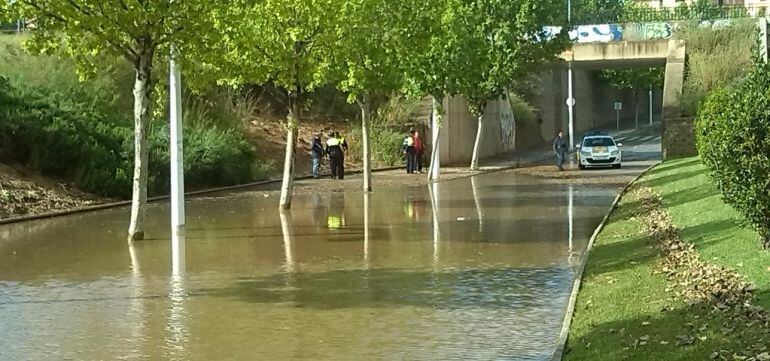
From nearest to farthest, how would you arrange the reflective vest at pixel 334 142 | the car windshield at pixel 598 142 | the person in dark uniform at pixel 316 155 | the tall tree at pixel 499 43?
the reflective vest at pixel 334 142 → the tall tree at pixel 499 43 → the person in dark uniform at pixel 316 155 → the car windshield at pixel 598 142

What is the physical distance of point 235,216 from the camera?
22.9m

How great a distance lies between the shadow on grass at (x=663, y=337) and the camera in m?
7.98

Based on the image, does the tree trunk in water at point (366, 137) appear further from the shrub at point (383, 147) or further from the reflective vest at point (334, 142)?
the shrub at point (383, 147)

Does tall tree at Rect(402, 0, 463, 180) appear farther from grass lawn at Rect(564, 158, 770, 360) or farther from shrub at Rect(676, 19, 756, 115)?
grass lawn at Rect(564, 158, 770, 360)

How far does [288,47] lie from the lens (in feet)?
75.0

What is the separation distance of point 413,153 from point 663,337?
104ft

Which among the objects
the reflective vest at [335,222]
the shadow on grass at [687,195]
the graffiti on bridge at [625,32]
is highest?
the graffiti on bridge at [625,32]

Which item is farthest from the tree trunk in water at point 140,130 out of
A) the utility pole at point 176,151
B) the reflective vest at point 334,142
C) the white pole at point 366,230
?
the reflective vest at point 334,142

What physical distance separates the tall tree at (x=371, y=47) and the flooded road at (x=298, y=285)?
12.8 feet

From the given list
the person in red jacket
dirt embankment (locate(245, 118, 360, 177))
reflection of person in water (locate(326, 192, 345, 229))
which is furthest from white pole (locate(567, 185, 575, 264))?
dirt embankment (locate(245, 118, 360, 177))

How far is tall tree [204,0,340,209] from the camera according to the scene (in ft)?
71.9

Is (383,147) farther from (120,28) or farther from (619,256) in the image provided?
(619,256)

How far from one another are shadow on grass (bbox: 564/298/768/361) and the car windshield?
33254mm

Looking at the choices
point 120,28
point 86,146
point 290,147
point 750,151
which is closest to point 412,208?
point 290,147
